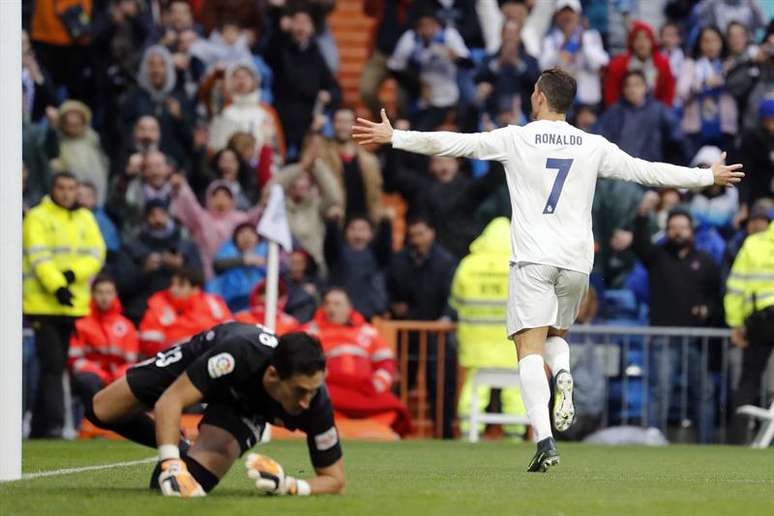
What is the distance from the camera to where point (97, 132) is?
2128 cm

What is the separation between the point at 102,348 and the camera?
18109mm

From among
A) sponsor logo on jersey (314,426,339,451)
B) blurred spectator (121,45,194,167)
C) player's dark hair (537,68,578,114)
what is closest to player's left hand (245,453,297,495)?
sponsor logo on jersey (314,426,339,451)

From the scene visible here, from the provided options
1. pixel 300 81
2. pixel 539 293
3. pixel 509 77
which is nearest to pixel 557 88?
pixel 539 293

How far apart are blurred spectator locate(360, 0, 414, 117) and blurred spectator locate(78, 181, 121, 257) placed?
3782 millimetres

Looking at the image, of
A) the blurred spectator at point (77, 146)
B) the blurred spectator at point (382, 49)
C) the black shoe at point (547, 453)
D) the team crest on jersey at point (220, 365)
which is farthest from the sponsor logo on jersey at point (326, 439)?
the blurred spectator at point (382, 49)

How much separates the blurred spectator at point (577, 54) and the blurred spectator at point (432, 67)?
3.26ft

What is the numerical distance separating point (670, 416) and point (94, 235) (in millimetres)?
5827

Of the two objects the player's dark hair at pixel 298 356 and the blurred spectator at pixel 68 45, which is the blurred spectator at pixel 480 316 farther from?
the player's dark hair at pixel 298 356

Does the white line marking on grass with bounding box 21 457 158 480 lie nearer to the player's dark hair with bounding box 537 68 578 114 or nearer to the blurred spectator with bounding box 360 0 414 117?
the player's dark hair with bounding box 537 68 578 114

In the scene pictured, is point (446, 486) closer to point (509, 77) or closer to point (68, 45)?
point (509, 77)

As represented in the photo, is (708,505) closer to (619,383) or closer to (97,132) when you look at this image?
(619,383)

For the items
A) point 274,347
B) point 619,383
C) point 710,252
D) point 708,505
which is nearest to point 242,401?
point 274,347

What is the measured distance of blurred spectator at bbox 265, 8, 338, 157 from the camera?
2191 centimetres

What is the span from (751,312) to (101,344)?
242 inches
